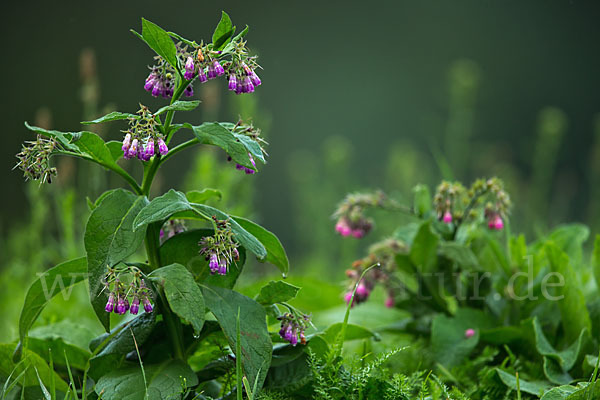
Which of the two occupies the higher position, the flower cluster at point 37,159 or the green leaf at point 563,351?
the flower cluster at point 37,159

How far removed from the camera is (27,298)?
4.10 feet

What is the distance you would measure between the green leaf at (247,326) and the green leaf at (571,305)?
2.85 feet

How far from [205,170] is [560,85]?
471 cm

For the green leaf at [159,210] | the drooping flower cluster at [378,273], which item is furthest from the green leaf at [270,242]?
the drooping flower cluster at [378,273]

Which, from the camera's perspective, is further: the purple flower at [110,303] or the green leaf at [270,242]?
the green leaf at [270,242]

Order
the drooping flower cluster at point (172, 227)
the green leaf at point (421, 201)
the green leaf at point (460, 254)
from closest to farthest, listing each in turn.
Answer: the drooping flower cluster at point (172, 227) < the green leaf at point (460, 254) < the green leaf at point (421, 201)

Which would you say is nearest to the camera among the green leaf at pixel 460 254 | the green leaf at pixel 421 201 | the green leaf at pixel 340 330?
the green leaf at pixel 340 330

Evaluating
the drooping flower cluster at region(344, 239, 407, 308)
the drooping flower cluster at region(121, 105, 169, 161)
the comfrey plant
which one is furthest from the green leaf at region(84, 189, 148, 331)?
the drooping flower cluster at region(344, 239, 407, 308)

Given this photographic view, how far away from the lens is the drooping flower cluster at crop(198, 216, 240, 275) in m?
1.09

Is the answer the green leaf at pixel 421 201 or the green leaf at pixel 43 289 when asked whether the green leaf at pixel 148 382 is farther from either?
the green leaf at pixel 421 201

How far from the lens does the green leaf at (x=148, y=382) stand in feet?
3.75

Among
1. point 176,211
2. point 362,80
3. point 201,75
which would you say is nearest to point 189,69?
point 201,75

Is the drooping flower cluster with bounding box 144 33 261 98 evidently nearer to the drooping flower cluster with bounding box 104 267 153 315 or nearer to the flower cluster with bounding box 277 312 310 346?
the drooping flower cluster with bounding box 104 267 153 315

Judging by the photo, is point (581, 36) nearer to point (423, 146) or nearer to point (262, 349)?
point (423, 146)
